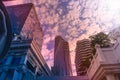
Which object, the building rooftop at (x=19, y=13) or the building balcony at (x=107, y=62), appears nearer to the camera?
the building balcony at (x=107, y=62)

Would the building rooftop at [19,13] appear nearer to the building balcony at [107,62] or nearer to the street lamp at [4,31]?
the building balcony at [107,62]

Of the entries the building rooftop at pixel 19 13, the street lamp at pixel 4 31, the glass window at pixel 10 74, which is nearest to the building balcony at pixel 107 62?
the street lamp at pixel 4 31

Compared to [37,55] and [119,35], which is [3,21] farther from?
[37,55]

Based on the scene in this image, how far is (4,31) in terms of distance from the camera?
84.3 inches

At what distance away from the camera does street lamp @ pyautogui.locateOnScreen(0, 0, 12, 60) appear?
2.09m

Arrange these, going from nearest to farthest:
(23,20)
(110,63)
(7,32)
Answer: (7,32) < (110,63) < (23,20)

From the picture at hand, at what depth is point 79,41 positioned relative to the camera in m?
60.8

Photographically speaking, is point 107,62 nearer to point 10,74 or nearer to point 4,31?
point 4,31

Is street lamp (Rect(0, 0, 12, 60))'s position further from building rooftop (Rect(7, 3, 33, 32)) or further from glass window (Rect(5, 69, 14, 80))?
building rooftop (Rect(7, 3, 33, 32))

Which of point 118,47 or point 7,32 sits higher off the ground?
point 118,47

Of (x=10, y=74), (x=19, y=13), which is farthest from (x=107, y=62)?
(x=19, y=13)

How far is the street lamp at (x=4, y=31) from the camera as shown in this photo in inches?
82.2

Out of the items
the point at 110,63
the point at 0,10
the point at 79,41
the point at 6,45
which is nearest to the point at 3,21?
the point at 0,10

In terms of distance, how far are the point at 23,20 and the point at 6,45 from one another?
5133 cm
